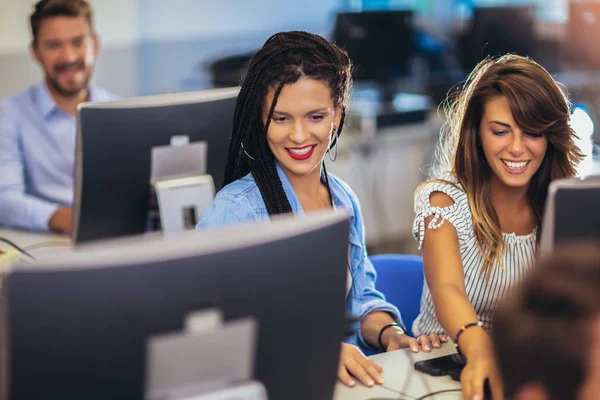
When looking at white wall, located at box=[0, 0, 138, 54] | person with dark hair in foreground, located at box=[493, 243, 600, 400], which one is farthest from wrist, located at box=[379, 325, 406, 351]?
white wall, located at box=[0, 0, 138, 54]

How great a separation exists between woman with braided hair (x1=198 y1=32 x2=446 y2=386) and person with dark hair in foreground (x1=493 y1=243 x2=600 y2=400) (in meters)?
0.85

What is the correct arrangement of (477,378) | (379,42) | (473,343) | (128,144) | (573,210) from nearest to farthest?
(573,210) < (477,378) < (473,343) < (128,144) < (379,42)

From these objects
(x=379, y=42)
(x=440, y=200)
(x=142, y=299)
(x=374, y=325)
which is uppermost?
(x=379, y=42)

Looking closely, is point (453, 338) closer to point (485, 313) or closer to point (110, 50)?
point (485, 313)

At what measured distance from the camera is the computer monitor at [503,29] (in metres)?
4.41

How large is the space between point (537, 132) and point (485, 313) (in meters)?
0.44

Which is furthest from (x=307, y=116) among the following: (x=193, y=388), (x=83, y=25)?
(x=83, y=25)

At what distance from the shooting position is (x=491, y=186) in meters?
1.96

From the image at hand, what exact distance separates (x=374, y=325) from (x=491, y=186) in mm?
426

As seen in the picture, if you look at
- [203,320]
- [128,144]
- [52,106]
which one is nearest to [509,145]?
[128,144]

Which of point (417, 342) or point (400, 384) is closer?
point (400, 384)

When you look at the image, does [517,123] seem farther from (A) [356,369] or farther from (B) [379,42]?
(B) [379,42]

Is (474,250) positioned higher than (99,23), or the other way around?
(99,23)

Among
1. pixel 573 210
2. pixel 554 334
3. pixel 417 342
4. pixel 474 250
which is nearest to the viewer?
pixel 554 334
